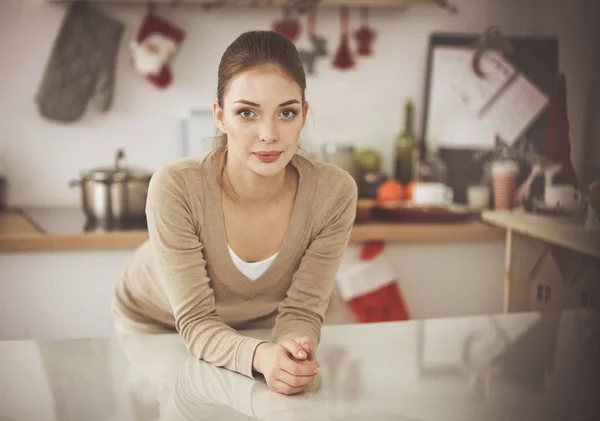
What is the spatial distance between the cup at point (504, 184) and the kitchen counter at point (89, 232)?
0.18 metres

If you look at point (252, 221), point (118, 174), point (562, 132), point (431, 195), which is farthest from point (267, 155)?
point (431, 195)

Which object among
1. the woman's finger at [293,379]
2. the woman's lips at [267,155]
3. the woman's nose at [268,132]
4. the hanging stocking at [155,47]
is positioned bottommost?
the woman's finger at [293,379]

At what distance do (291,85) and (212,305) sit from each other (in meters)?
0.33

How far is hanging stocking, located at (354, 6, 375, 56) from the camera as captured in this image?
235 cm

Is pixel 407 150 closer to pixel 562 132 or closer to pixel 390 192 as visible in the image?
pixel 390 192

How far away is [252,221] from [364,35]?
5.10 feet

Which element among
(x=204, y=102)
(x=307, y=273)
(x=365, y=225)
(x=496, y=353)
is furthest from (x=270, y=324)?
(x=204, y=102)

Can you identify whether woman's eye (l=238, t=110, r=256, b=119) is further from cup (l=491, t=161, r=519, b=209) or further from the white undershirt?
cup (l=491, t=161, r=519, b=209)

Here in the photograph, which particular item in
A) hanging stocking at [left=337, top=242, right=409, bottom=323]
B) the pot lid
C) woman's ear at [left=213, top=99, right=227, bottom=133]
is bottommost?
hanging stocking at [left=337, top=242, right=409, bottom=323]

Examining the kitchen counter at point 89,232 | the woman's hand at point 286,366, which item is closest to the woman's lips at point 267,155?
the woman's hand at point 286,366

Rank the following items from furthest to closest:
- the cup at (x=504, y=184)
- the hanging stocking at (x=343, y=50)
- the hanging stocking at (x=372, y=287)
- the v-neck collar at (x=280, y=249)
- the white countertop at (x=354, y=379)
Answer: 1. the hanging stocking at (x=343, y=50)
2. the cup at (x=504, y=184)
3. the hanging stocking at (x=372, y=287)
4. the v-neck collar at (x=280, y=249)
5. the white countertop at (x=354, y=379)

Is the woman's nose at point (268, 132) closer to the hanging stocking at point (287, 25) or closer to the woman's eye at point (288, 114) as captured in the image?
the woman's eye at point (288, 114)

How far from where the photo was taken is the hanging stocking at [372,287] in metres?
2.00

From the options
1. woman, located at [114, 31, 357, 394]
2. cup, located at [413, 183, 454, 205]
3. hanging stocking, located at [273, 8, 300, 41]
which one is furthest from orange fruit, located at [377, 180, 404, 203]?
woman, located at [114, 31, 357, 394]
